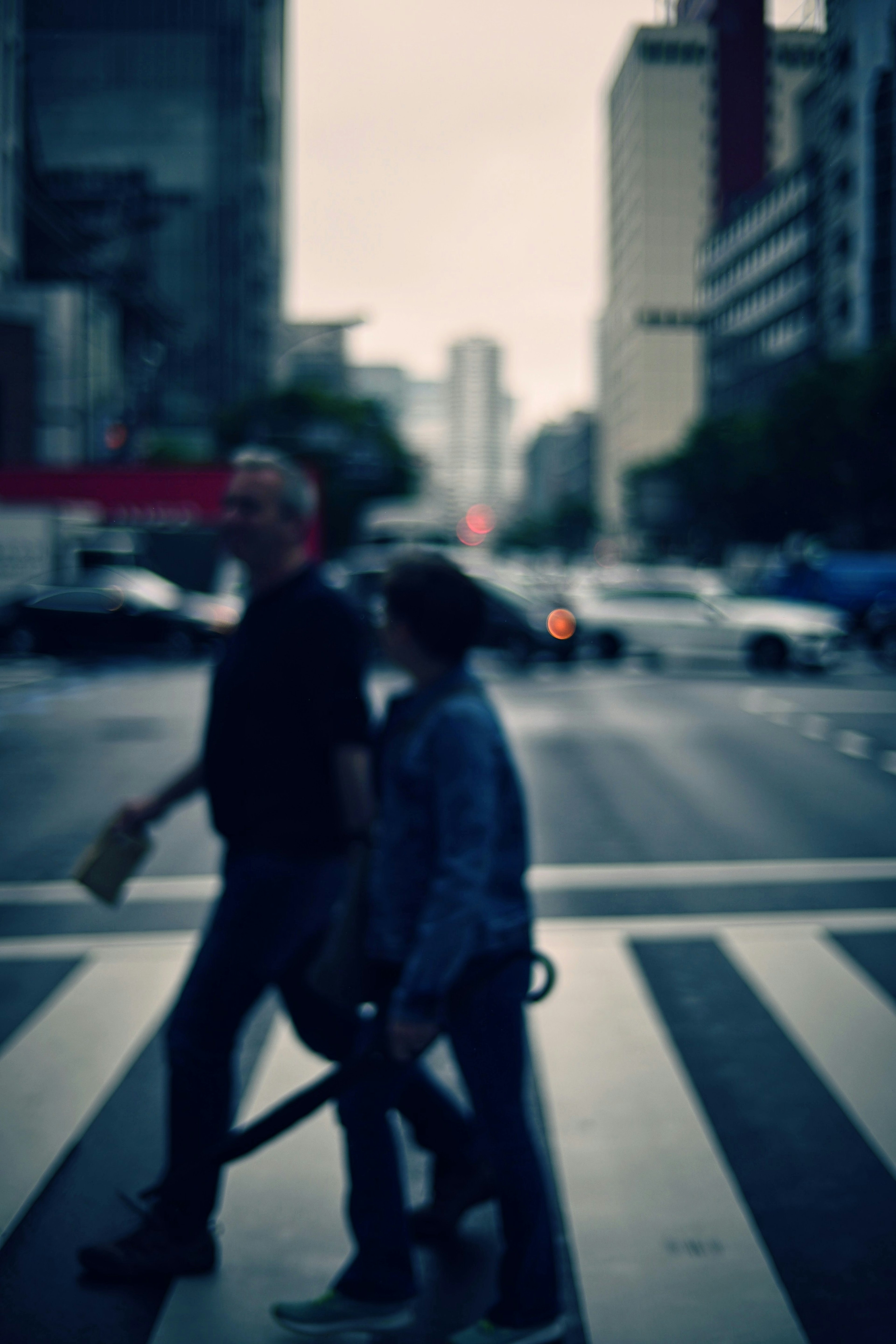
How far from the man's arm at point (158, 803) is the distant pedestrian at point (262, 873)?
404 millimetres

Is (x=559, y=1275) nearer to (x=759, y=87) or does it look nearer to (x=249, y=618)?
(x=249, y=618)

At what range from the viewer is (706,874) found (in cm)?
796

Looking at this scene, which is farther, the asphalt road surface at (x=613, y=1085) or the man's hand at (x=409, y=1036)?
the asphalt road surface at (x=613, y=1085)

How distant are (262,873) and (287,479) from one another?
1.00m

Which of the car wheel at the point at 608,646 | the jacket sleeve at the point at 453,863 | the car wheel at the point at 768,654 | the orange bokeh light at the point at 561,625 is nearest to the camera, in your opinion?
the jacket sleeve at the point at 453,863

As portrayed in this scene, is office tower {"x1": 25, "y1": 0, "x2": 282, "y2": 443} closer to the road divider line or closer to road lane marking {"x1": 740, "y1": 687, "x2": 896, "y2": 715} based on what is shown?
road lane marking {"x1": 740, "y1": 687, "x2": 896, "y2": 715}

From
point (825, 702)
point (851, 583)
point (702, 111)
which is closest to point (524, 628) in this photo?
point (825, 702)

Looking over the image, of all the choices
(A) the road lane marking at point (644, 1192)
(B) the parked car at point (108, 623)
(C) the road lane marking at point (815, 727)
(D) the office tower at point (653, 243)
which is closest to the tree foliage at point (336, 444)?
(D) the office tower at point (653, 243)

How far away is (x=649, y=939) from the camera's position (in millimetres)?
6488

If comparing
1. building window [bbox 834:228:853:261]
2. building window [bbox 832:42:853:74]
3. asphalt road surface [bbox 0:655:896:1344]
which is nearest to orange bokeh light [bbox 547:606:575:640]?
asphalt road surface [bbox 0:655:896:1344]

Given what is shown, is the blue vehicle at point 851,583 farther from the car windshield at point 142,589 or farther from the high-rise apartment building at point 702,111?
the car windshield at point 142,589

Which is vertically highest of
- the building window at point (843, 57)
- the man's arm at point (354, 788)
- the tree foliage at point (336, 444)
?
the tree foliage at point (336, 444)

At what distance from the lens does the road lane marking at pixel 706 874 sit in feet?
25.2

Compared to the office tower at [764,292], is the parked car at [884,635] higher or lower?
lower
